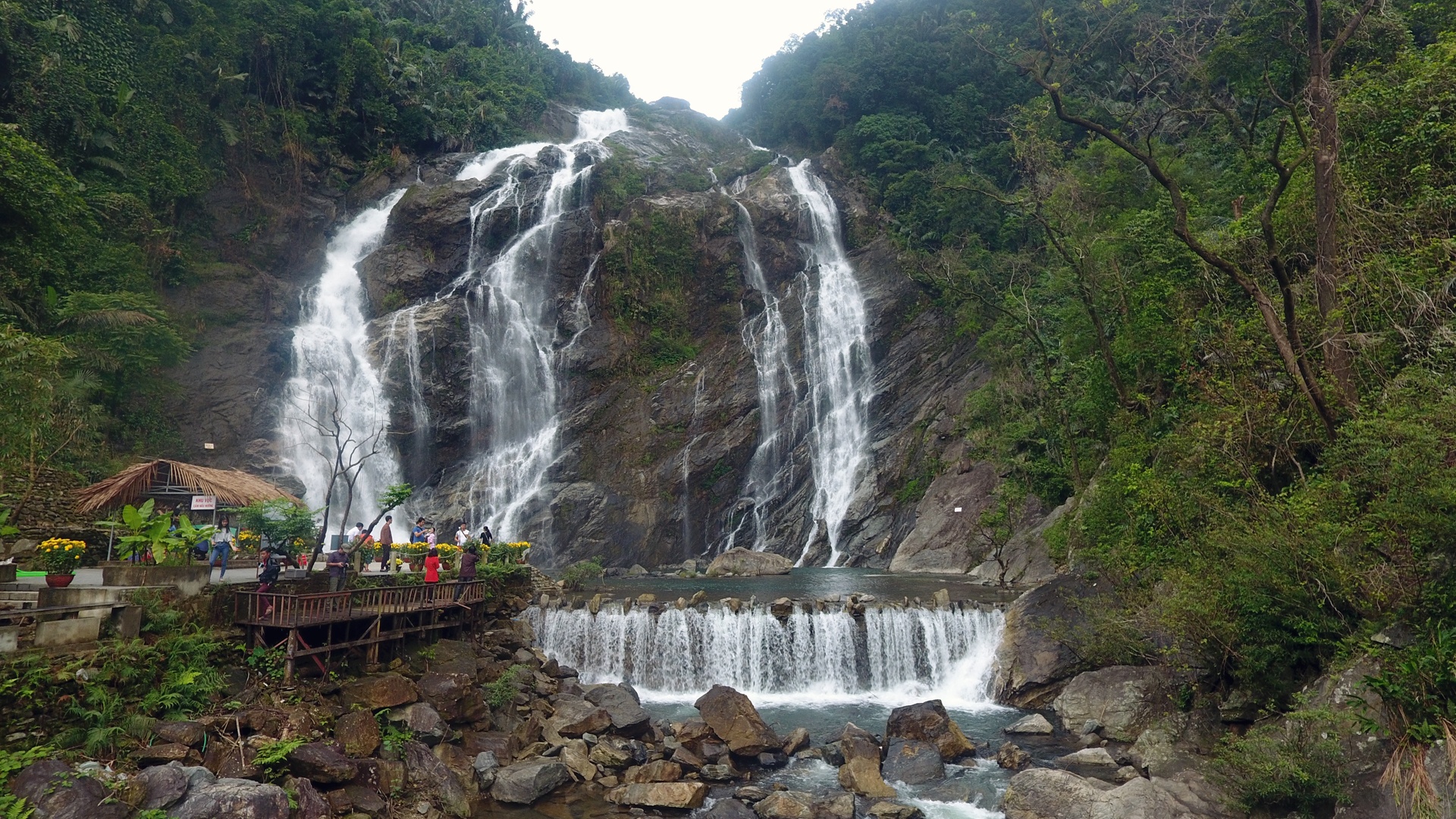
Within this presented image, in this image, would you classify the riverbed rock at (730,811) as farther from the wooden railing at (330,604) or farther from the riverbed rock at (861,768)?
the wooden railing at (330,604)

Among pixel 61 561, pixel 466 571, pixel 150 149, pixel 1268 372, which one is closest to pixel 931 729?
pixel 1268 372

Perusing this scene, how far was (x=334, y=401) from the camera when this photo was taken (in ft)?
91.3

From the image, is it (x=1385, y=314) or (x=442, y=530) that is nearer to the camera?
(x=1385, y=314)

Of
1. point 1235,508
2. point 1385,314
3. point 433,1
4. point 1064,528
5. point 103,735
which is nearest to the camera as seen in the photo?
point 103,735

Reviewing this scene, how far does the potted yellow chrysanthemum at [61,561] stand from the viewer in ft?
31.2

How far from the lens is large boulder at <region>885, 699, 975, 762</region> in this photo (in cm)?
1125

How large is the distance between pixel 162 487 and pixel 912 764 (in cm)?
1442

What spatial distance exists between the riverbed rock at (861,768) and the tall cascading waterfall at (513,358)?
2049 centimetres

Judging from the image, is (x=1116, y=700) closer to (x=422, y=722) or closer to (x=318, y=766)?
(x=422, y=722)

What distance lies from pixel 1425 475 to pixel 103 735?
12766mm

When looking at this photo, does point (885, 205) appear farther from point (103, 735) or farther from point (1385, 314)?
point (103, 735)

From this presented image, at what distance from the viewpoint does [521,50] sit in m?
52.4

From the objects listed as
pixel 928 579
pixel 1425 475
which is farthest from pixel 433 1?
pixel 1425 475

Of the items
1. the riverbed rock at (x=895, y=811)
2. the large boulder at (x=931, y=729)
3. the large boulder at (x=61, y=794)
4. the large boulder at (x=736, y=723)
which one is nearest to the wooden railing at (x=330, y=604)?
the large boulder at (x=61, y=794)
